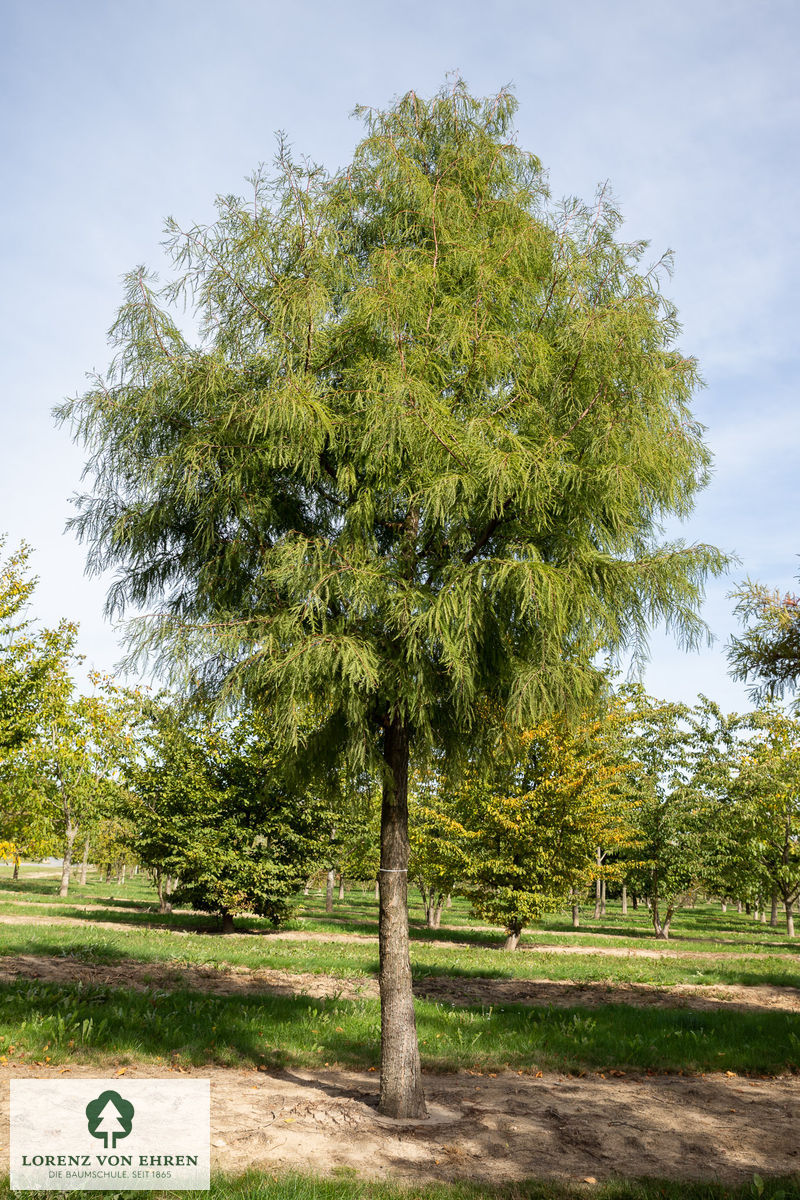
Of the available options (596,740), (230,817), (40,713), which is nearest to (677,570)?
(596,740)

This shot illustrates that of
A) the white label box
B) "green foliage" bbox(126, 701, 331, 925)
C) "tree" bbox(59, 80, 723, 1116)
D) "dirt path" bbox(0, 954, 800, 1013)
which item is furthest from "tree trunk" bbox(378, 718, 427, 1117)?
"green foliage" bbox(126, 701, 331, 925)

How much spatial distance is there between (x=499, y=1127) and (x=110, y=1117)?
2.79m

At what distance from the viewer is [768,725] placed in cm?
2586

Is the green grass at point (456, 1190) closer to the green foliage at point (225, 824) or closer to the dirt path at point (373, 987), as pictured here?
the dirt path at point (373, 987)

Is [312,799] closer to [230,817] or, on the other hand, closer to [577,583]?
[230,817]

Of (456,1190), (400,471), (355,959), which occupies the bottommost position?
(355,959)

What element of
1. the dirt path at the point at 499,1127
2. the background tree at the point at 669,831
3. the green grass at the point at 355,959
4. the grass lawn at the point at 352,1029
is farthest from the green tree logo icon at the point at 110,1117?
the background tree at the point at 669,831

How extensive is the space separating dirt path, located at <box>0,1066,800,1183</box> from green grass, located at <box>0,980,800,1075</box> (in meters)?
0.44

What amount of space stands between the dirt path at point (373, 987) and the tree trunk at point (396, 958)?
442 cm

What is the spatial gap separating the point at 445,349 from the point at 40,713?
17025 millimetres

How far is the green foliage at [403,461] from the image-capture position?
17.7 feet

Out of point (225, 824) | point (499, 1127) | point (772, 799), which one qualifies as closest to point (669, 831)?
point (772, 799)

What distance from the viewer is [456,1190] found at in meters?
4.49

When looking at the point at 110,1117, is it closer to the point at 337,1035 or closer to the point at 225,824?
the point at 337,1035
